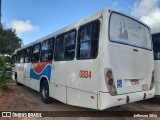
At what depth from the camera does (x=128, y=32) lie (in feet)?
20.7

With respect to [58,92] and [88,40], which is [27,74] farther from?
[88,40]

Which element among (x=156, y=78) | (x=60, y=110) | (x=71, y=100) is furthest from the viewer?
(x=156, y=78)

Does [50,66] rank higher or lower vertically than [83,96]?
higher

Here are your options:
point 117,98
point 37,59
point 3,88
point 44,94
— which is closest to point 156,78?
point 117,98

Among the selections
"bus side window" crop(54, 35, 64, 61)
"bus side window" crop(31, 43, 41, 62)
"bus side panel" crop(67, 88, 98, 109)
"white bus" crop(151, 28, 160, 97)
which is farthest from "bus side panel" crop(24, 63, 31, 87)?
"white bus" crop(151, 28, 160, 97)

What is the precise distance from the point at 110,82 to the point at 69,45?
219 centimetres

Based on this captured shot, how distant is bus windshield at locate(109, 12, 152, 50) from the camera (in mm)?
5820

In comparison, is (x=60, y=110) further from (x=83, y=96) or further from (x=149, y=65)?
(x=149, y=65)

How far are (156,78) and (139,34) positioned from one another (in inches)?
92.9

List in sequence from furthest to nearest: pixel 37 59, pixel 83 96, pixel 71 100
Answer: pixel 37 59 → pixel 71 100 → pixel 83 96

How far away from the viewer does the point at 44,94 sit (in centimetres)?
914

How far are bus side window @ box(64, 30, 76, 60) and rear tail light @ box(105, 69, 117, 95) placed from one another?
161 centimetres

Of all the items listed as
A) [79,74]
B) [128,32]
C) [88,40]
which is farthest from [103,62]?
[128,32]

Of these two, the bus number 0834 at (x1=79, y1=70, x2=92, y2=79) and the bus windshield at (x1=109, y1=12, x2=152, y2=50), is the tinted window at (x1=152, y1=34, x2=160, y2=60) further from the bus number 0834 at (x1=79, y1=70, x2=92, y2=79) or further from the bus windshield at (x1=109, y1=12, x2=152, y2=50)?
the bus number 0834 at (x1=79, y1=70, x2=92, y2=79)
